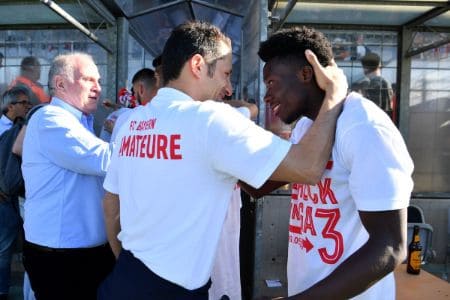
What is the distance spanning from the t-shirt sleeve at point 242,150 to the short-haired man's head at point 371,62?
7248 mm

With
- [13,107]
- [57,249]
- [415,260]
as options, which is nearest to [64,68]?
[57,249]

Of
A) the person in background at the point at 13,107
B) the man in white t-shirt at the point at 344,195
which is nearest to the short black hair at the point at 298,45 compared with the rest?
the man in white t-shirt at the point at 344,195

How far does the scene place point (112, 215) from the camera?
1.82 meters

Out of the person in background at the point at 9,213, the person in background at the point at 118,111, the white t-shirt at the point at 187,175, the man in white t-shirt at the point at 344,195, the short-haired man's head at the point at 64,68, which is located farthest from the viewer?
the person in background at the point at 9,213

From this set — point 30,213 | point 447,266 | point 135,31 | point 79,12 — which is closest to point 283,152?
point 30,213

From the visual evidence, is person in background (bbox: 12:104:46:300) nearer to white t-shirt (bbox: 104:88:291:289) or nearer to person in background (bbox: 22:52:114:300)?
person in background (bbox: 22:52:114:300)

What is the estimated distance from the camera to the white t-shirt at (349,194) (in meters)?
1.14

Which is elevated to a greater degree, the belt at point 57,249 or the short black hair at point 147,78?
the short black hair at point 147,78

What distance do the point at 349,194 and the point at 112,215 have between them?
961mm

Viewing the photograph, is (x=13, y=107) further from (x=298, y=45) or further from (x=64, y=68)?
(x=298, y=45)

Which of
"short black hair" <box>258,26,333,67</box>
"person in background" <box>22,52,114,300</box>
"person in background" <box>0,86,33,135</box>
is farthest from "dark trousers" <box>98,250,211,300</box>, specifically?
"person in background" <box>0,86,33,135</box>

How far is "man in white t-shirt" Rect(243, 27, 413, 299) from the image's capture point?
113cm

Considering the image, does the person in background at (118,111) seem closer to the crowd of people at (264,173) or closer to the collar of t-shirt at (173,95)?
the crowd of people at (264,173)

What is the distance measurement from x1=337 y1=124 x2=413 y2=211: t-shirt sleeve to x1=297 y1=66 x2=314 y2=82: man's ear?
0.30 m
